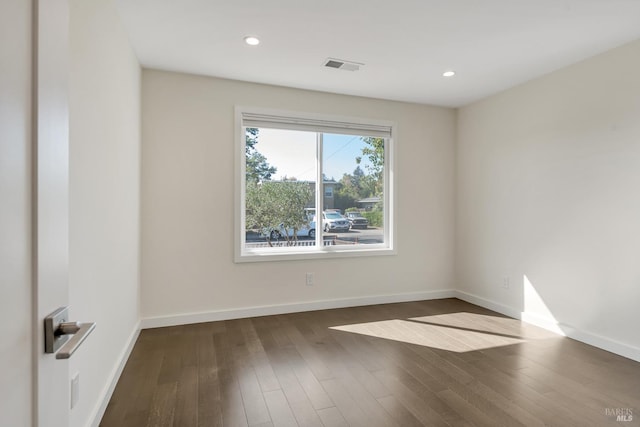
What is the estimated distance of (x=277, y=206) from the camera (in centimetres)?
377

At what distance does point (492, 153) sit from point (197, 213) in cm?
338

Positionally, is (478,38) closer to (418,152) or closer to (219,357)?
(418,152)

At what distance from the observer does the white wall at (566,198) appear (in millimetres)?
2654

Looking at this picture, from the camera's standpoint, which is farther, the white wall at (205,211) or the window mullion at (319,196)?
the window mullion at (319,196)

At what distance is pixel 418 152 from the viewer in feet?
14.0

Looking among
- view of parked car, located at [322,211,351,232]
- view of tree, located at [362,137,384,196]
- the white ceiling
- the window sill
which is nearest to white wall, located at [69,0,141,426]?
the white ceiling

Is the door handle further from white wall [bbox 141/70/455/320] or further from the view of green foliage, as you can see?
the view of green foliage

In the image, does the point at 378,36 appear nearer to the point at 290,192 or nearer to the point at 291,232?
the point at 290,192

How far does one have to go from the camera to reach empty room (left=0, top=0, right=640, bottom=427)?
77 centimetres

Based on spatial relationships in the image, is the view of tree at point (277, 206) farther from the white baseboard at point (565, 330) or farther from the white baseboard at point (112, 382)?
the white baseboard at point (565, 330)

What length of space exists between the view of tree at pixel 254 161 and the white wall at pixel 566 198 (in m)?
2.58

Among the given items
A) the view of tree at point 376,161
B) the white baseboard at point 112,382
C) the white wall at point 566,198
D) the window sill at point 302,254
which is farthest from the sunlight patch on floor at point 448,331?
the white baseboard at point 112,382

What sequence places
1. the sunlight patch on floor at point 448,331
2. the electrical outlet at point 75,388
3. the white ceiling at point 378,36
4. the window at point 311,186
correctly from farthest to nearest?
the window at point 311,186
the sunlight patch on floor at point 448,331
the white ceiling at point 378,36
the electrical outlet at point 75,388

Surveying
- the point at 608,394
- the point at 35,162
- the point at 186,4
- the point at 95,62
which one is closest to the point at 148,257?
the point at 95,62
